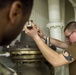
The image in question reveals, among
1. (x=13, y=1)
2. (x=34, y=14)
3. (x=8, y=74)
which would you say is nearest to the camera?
(x=13, y=1)

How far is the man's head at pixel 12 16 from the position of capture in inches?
14.7

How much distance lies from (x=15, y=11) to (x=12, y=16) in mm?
11

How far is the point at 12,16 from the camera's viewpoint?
384mm

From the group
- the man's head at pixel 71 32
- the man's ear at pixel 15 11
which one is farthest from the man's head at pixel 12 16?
the man's head at pixel 71 32

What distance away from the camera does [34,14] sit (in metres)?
1.82

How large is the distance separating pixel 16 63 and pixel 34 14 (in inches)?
24.3

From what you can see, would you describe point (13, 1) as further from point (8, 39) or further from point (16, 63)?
point (16, 63)

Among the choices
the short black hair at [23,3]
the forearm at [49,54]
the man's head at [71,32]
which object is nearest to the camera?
the short black hair at [23,3]

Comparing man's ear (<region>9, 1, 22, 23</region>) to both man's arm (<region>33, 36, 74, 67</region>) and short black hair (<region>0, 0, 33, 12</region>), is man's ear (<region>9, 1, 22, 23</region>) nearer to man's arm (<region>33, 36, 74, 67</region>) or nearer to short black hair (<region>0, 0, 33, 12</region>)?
short black hair (<region>0, 0, 33, 12</region>)

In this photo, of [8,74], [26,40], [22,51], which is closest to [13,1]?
[8,74]

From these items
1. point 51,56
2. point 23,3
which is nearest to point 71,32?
point 51,56

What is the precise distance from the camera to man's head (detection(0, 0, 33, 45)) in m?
0.37

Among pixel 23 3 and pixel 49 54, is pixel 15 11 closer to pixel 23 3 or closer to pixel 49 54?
pixel 23 3

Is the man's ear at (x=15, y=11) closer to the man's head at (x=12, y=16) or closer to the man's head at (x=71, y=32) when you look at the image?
the man's head at (x=12, y=16)
